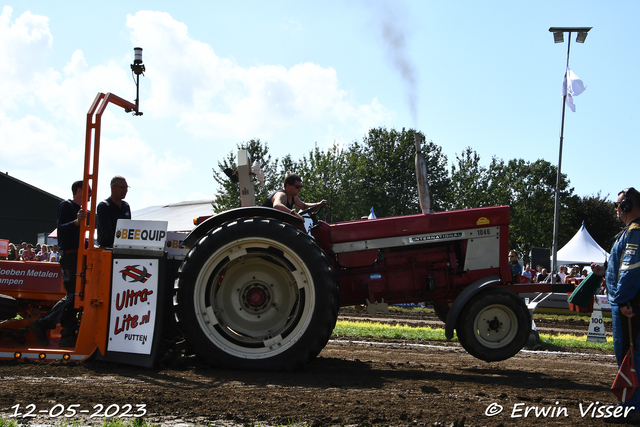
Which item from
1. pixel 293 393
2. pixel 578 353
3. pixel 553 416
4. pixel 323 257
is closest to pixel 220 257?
pixel 323 257

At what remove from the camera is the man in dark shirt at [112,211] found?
18.6 ft

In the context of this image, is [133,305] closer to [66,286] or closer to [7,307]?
[66,286]

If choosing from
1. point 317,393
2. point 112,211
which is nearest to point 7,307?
point 112,211

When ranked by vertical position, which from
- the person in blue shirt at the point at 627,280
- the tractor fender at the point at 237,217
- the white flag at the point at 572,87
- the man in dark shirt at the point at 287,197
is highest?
the white flag at the point at 572,87

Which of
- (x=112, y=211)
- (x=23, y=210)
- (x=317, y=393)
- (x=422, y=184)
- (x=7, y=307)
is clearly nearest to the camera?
(x=317, y=393)

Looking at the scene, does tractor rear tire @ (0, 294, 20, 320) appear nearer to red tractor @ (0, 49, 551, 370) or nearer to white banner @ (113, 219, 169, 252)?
red tractor @ (0, 49, 551, 370)

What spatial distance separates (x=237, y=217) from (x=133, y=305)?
1.25 meters

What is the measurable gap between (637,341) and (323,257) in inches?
99.2

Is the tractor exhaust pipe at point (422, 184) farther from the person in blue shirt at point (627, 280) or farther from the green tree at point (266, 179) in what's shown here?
the green tree at point (266, 179)

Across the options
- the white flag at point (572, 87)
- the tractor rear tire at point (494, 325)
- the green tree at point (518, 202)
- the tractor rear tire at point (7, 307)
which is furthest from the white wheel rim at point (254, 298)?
the green tree at point (518, 202)

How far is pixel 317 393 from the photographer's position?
13.4 ft

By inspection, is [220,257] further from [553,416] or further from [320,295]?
[553,416]

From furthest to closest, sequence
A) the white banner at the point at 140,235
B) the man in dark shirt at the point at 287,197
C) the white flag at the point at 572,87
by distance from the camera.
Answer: the white flag at the point at 572,87, the man in dark shirt at the point at 287,197, the white banner at the point at 140,235

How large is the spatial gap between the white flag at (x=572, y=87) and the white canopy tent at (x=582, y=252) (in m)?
5.18
